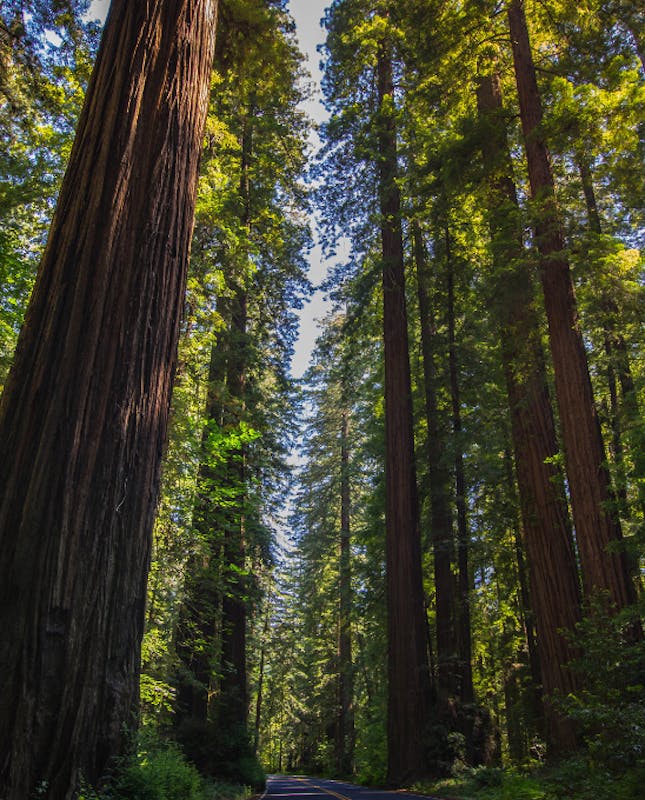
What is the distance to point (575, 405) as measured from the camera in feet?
27.4

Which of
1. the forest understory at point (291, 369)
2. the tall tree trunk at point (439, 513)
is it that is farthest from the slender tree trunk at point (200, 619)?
the tall tree trunk at point (439, 513)

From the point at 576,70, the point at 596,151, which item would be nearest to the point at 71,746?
the point at 596,151

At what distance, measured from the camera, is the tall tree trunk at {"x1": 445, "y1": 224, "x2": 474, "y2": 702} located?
14352 millimetres

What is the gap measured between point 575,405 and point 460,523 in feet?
25.7

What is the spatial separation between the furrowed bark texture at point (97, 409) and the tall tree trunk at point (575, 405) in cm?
629

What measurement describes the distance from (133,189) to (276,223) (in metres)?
11.9

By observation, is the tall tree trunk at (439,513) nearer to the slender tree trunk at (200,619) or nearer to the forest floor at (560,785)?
the forest floor at (560,785)

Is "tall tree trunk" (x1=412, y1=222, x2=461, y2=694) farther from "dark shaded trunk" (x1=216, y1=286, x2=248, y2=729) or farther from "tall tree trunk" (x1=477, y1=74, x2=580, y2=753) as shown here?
"dark shaded trunk" (x1=216, y1=286, x2=248, y2=729)

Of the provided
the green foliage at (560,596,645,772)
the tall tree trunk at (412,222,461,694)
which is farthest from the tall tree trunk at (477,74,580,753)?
the tall tree trunk at (412,222,461,694)

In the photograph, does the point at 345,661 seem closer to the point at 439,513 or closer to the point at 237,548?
the point at 439,513

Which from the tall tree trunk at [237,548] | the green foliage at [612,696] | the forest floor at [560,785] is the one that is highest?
the tall tree trunk at [237,548]

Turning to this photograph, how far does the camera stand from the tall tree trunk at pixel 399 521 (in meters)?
11.8

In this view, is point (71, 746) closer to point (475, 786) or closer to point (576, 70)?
point (475, 786)

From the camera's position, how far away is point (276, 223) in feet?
50.0
